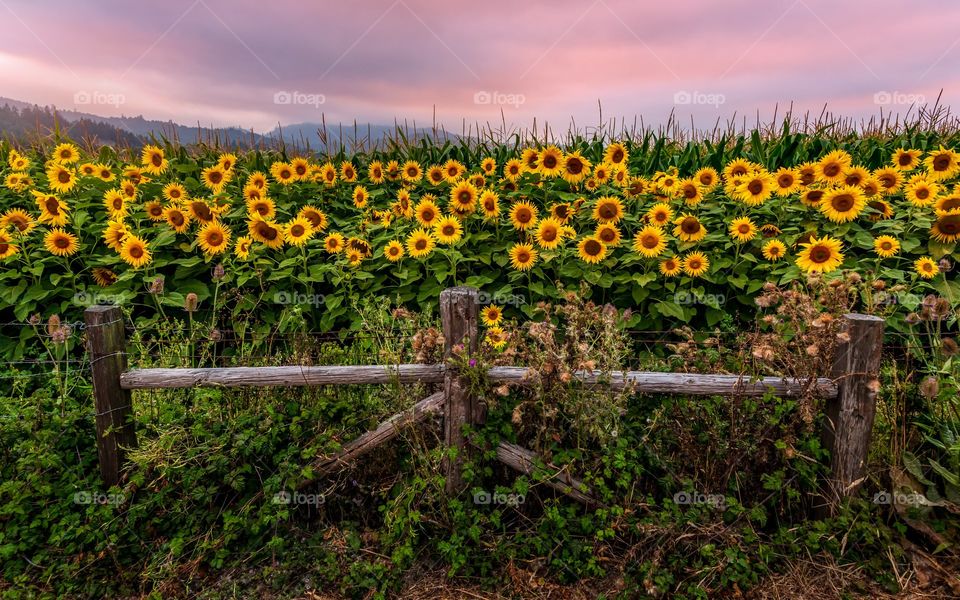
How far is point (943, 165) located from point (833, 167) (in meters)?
1.17

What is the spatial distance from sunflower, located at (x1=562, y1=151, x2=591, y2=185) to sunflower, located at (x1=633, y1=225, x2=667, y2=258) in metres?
1.24

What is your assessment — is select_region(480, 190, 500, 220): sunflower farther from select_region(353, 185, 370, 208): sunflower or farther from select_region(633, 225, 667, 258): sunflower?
select_region(353, 185, 370, 208): sunflower

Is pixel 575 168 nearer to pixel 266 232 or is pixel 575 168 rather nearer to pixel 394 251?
pixel 394 251

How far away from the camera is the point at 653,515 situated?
9.28 feet

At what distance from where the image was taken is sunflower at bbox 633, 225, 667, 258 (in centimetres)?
450

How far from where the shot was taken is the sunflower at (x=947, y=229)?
437 cm

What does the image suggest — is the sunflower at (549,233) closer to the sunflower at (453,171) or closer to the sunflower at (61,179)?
the sunflower at (453,171)

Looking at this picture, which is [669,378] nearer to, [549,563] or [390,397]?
[549,563]

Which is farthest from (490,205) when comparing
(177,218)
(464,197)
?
(177,218)

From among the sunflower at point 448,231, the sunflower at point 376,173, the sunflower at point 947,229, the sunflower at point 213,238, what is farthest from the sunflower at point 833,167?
the sunflower at point 213,238

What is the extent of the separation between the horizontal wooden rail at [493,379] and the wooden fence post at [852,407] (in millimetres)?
92

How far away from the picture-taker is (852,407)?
9.41ft

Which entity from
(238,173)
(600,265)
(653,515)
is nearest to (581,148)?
(600,265)

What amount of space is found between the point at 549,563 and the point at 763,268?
317 cm
